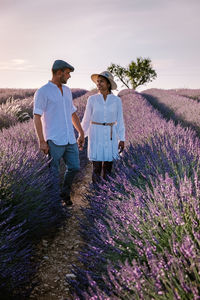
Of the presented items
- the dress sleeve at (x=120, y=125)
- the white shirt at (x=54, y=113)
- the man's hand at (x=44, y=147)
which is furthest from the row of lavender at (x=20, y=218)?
the dress sleeve at (x=120, y=125)

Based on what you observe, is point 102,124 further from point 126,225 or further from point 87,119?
point 126,225

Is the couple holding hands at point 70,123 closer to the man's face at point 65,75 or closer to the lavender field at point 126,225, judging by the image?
the man's face at point 65,75

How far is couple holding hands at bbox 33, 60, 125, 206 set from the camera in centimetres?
333

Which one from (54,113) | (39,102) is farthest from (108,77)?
(39,102)

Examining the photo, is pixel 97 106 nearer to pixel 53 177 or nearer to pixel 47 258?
pixel 53 177

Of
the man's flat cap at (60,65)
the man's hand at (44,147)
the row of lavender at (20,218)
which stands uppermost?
the man's flat cap at (60,65)

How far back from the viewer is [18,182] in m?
2.78

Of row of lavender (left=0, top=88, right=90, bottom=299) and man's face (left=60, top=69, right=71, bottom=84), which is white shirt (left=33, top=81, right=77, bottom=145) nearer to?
man's face (left=60, top=69, right=71, bottom=84)

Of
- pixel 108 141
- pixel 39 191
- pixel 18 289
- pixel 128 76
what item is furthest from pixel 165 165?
pixel 128 76

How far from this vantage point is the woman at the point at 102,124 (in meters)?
3.67

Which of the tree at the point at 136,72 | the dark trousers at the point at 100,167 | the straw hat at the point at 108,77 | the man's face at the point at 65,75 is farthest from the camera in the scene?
the tree at the point at 136,72

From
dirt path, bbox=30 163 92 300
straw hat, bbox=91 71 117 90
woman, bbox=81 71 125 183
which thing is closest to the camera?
dirt path, bbox=30 163 92 300

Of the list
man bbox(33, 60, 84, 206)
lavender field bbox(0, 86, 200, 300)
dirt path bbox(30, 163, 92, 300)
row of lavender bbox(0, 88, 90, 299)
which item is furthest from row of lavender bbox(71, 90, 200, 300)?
man bbox(33, 60, 84, 206)

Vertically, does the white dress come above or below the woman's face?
below
